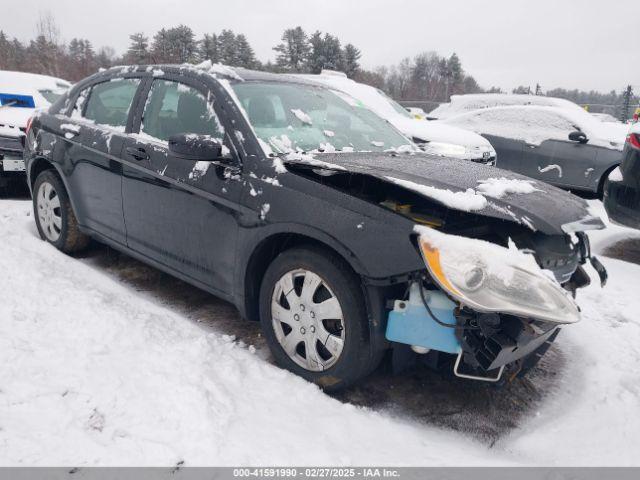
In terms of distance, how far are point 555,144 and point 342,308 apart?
6.83 metres

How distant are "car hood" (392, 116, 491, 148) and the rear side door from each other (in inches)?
153

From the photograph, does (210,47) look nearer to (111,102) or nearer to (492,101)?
(492,101)

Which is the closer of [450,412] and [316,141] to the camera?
[450,412]

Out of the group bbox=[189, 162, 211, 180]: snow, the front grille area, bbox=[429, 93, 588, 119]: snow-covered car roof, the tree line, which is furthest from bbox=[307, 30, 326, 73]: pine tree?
bbox=[189, 162, 211, 180]: snow

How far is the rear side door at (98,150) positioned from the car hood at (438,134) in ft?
12.8

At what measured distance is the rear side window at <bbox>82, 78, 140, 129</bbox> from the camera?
141 inches

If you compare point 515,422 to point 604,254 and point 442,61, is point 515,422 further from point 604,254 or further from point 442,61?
point 442,61

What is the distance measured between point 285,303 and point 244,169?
2.55 ft

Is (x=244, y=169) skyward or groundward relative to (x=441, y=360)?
skyward

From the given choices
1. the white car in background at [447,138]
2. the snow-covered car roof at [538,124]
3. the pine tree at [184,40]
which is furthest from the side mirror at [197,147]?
the pine tree at [184,40]

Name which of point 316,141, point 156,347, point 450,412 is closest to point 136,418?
point 156,347

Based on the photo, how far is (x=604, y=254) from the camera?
5215 mm

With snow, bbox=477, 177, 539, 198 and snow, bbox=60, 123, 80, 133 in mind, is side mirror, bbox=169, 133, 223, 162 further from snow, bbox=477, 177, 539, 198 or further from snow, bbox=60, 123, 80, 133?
snow, bbox=60, 123, 80, 133

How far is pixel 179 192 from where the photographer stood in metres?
3.03
